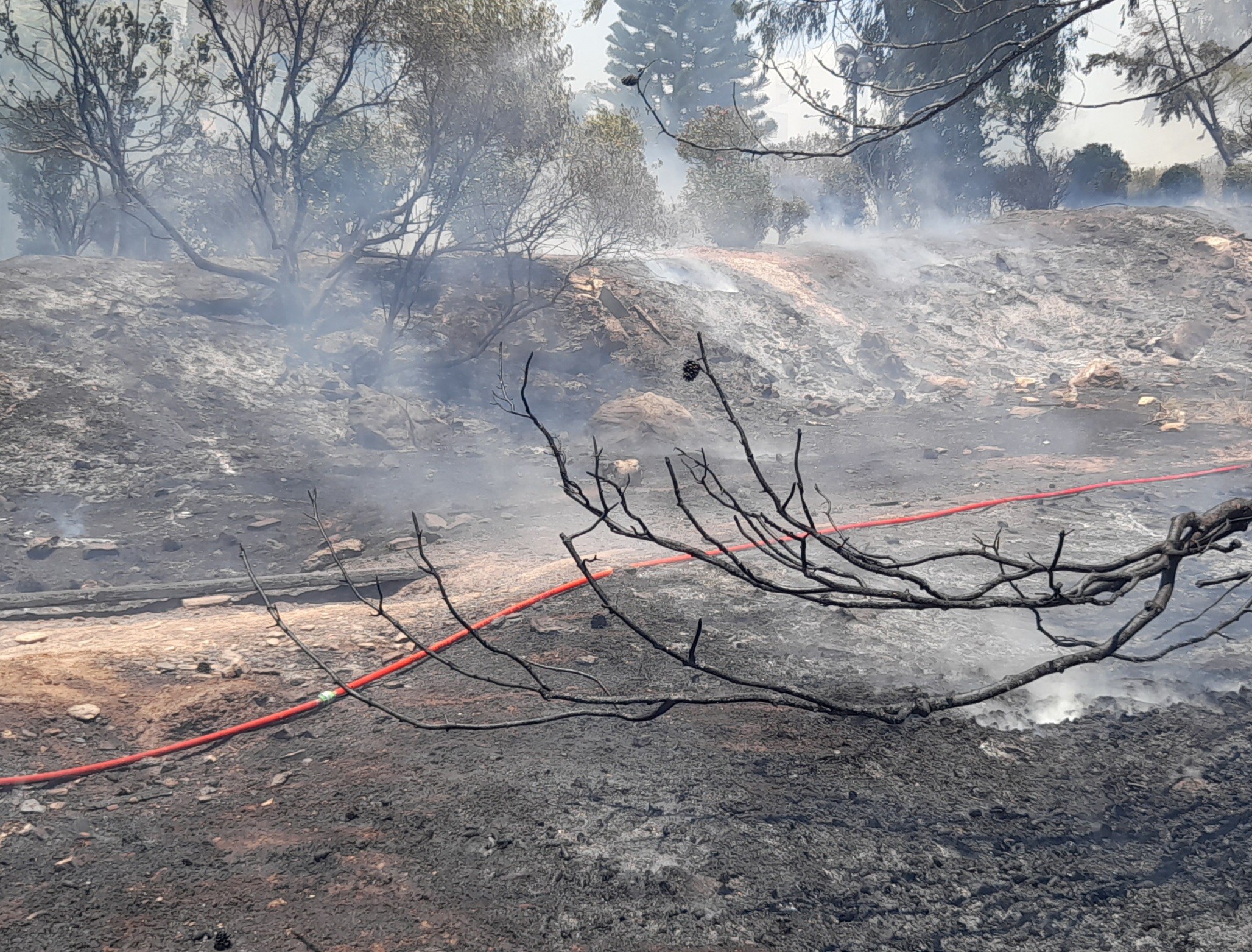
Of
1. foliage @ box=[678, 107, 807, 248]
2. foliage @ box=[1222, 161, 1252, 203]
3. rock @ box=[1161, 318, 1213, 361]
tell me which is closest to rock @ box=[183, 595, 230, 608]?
rock @ box=[1161, 318, 1213, 361]

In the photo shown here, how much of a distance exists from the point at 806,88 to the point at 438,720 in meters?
3.36

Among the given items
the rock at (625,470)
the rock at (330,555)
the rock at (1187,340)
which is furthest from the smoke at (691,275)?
the rock at (330,555)

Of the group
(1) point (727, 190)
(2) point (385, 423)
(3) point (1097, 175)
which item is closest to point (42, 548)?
(2) point (385, 423)

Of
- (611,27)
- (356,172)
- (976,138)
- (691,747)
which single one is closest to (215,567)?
(691,747)

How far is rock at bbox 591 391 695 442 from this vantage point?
450 inches

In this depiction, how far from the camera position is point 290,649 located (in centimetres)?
446

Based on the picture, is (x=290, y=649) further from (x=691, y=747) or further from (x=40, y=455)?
(x=40, y=455)

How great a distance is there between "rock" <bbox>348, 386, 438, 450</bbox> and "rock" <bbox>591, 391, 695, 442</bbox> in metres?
2.85

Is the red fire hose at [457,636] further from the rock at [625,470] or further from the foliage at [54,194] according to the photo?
the foliage at [54,194]

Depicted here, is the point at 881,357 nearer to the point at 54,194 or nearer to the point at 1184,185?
the point at 1184,185

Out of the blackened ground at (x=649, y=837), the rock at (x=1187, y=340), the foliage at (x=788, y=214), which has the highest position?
the foliage at (x=788, y=214)

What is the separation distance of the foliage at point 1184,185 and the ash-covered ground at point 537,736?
54.4 ft

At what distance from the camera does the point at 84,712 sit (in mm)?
3652

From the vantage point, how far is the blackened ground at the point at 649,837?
2.34 metres
